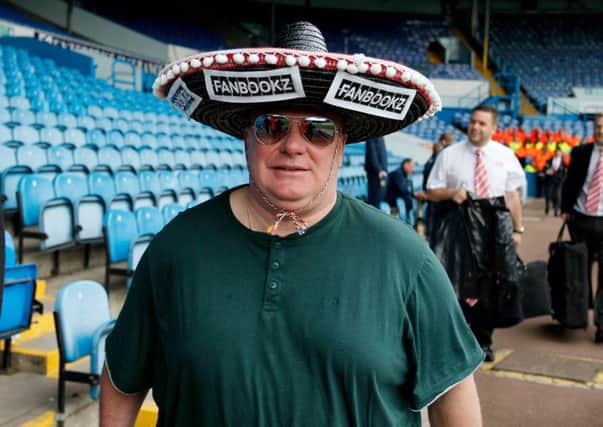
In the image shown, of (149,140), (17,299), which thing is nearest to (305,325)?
(17,299)

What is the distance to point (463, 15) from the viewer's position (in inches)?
1261

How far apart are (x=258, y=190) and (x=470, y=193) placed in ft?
10.1

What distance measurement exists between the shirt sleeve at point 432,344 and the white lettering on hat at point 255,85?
42cm

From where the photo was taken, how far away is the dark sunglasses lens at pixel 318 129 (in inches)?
51.8

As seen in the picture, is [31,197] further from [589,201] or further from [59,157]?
[589,201]

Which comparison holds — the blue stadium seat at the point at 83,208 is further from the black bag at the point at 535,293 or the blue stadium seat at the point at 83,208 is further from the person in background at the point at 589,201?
the person in background at the point at 589,201

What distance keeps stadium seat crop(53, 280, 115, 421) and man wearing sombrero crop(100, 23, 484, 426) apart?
181 cm

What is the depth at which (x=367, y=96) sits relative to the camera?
127cm

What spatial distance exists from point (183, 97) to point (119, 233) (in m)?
3.96

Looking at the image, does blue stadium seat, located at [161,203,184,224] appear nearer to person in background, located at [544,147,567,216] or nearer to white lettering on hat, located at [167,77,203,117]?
white lettering on hat, located at [167,77,203,117]

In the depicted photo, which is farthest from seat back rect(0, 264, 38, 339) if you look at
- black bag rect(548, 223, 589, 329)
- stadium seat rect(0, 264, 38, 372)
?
black bag rect(548, 223, 589, 329)

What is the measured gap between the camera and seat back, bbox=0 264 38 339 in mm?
3451

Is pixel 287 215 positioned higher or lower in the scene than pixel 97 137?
lower

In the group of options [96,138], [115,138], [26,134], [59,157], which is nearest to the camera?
[59,157]
